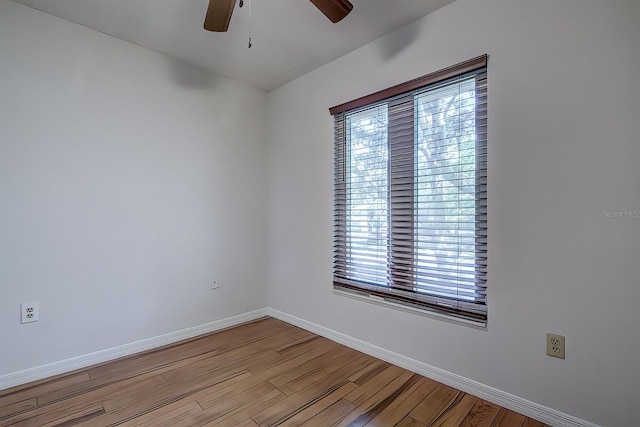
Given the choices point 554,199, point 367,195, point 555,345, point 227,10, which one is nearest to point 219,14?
point 227,10

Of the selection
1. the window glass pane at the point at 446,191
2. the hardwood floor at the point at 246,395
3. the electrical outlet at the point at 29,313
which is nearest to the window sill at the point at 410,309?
the window glass pane at the point at 446,191

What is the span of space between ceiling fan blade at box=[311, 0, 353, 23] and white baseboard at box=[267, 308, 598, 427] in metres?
2.21

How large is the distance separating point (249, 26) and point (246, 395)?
2458 mm

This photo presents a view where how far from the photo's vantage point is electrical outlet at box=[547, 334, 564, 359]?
61.7 inches

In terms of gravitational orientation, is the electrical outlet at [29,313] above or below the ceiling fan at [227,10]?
below

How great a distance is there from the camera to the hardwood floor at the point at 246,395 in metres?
1.64

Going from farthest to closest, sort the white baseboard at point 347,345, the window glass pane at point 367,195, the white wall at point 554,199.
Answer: the window glass pane at point 367,195
the white baseboard at point 347,345
the white wall at point 554,199

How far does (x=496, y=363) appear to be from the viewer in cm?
177

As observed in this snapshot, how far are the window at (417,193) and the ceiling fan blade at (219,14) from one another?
1.18 m

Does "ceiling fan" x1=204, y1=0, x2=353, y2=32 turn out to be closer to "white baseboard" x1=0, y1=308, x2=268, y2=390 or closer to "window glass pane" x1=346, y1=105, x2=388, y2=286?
"window glass pane" x1=346, y1=105, x2=388, y2=286

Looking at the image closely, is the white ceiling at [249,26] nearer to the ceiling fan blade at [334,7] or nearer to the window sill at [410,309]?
Answer: the ceiling fan blade at [334,7]

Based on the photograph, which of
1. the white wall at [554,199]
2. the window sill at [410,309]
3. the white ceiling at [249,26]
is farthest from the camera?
the white ceiling at [249,26]

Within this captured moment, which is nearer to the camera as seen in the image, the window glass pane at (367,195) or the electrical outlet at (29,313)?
the electrical outlet at (29,313)

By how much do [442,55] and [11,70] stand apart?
276cm
